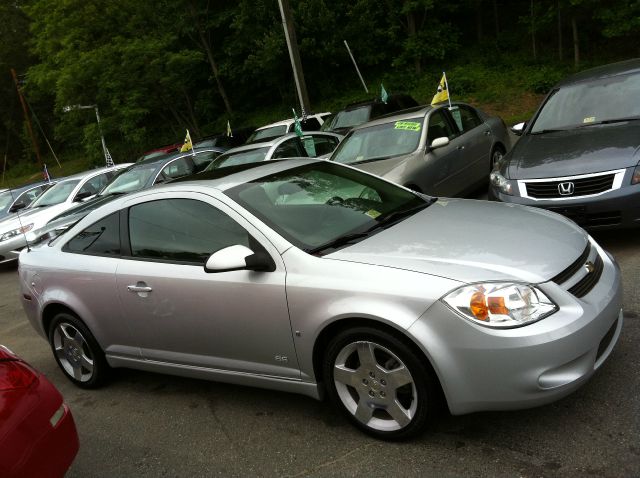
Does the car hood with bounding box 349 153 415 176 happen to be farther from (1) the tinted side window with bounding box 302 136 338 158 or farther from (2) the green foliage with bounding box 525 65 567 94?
(2) the green foliage with bounding box 525 65 567 94

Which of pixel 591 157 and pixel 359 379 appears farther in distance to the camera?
pixel 591 157

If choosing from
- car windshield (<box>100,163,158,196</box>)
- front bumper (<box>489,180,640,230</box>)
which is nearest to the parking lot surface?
front bumper (<box>489,180,640,230</box>)

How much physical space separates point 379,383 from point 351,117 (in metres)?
11.2

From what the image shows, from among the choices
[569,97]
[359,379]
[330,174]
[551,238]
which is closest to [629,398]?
[551,238]

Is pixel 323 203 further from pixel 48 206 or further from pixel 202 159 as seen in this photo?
pixel 48 206

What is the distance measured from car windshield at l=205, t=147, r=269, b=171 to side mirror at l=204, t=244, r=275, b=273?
619 centimetres

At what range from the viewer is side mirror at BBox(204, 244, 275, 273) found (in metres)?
3.26

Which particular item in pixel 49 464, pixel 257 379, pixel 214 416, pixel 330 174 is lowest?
pixel 214 416

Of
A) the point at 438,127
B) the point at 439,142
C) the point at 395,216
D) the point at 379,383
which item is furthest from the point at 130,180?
the point at 379,383

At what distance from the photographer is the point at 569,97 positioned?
666 cm

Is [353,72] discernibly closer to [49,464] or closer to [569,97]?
[569,97]

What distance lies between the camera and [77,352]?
463cm

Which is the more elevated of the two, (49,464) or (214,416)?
(49,464)

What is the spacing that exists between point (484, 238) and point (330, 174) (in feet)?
4.59
